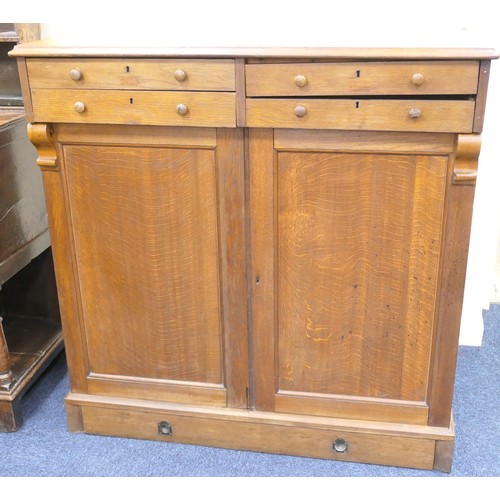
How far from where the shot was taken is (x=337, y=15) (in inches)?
87.2

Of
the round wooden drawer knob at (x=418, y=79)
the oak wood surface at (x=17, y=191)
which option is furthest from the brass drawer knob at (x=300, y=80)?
the oak wood surface at (x=17, y=191)

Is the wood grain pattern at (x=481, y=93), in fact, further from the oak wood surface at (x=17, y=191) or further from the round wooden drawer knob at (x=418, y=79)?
the oak wood surface at (x=17, y=191)

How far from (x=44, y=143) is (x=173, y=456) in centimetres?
102

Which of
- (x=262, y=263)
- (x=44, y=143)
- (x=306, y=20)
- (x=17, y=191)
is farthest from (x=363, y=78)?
(x=17, y=191)

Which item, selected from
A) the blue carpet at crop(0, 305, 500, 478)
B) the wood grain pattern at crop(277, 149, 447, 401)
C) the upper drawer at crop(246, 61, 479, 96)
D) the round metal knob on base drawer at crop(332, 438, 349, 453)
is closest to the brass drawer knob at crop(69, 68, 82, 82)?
the upper drawer at crop(246, 61, 479, 96)

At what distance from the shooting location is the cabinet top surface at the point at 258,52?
154cm

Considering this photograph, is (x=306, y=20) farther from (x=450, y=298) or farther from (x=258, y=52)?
(x=450, y=298)

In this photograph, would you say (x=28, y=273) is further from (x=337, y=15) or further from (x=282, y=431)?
(x=337, y=15)

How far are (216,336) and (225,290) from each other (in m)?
0.16

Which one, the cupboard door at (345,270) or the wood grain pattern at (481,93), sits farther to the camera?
the cupboard door at (345,270)

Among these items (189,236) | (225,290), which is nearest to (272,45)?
(189,236)

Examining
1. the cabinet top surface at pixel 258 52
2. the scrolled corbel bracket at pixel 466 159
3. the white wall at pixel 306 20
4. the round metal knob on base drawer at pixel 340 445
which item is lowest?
the round metal knob on base drawer at pixel 340 445

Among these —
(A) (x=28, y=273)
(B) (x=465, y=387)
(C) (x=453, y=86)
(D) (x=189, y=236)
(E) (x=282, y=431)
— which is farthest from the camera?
(A) (x=28, y=273)

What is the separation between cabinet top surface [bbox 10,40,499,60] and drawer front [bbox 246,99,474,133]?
109 mm
